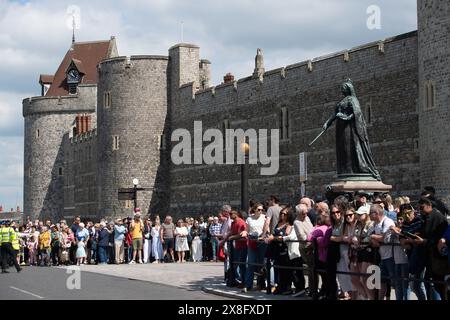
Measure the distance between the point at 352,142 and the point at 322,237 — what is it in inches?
140

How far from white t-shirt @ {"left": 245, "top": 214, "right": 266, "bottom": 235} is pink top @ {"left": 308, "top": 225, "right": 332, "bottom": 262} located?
273 centimetres

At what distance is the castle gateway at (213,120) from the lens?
2841 cm

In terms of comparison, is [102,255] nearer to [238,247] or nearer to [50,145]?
[238,247]

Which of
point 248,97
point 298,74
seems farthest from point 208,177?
point 298,74

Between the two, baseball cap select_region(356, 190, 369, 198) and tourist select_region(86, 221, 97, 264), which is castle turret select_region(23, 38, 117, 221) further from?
baseball cap select_region(356, 190, 369, 198)

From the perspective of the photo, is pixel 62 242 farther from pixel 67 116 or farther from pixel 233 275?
Answer: pixel 67 116

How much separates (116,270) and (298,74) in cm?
1632

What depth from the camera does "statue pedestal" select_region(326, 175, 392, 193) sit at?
17.1 m

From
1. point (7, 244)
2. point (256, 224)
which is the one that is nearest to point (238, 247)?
point (256, 224)

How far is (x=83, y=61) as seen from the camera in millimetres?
74562

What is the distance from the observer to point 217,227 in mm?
28203

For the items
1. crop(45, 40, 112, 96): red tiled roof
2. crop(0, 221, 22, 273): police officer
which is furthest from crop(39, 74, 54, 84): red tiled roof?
crop(0, 221, 22, 273): police officer

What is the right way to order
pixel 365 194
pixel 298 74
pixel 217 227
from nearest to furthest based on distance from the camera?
pixel 365 194 < pixel 217 227 < pixel 298 74
